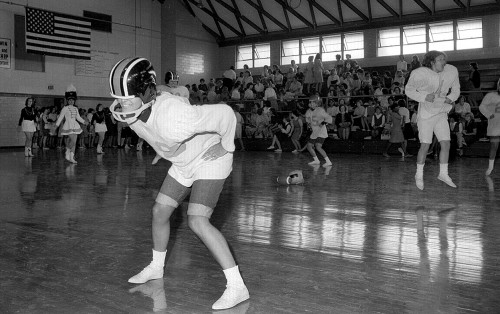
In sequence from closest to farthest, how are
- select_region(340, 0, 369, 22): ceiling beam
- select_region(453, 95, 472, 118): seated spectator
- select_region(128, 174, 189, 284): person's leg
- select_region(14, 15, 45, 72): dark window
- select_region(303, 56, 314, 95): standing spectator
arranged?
select_region(128, 174, 189, 284): person's leg
select_region(453, 95, 472, 118): seated spectator
select_region(303, 56, 314, 95): standing spectator
select_region(14, 15, 45, 72): dark window
select_region(340, 0, 369, 22): ceiling beam

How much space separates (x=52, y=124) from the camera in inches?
1017

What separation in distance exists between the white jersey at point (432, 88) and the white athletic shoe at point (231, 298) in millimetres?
5729

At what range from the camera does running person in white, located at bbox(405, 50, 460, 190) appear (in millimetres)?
8047

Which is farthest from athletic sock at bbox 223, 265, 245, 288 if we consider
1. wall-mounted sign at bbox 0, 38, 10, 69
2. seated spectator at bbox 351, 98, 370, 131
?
wall-mounted sign at bbox 0, 38, 10, 69

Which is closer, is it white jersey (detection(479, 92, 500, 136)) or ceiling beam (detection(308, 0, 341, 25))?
white jersey (detection(479, 92, 500, 136))

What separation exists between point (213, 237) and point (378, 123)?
17202 millimetres

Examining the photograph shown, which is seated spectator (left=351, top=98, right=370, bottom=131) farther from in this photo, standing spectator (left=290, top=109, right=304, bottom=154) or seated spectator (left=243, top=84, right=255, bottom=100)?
seated spectator (left=243, top=84, right=255, bottom=100)

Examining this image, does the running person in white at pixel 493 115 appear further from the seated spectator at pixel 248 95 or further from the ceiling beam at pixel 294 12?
the ceiling beam at pixel 294 12

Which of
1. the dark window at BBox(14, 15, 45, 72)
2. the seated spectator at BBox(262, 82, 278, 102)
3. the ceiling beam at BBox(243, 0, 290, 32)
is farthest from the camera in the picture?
the ceiling beam at BBox(243, 0, 290, 32)

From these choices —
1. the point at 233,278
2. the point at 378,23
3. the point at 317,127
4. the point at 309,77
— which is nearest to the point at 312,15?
the point at 378,23

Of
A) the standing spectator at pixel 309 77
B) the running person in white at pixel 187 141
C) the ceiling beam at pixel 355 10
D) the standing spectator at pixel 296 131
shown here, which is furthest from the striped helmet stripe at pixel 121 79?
the ceiling beam at pixel 355 10

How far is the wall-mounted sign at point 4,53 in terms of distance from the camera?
84.5 ft

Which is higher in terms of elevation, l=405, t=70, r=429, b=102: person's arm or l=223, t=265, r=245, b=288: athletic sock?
l=405, t=70, r=429, b=102: person's arm

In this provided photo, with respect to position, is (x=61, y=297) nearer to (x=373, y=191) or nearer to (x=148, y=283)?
(x=148, y=283)
